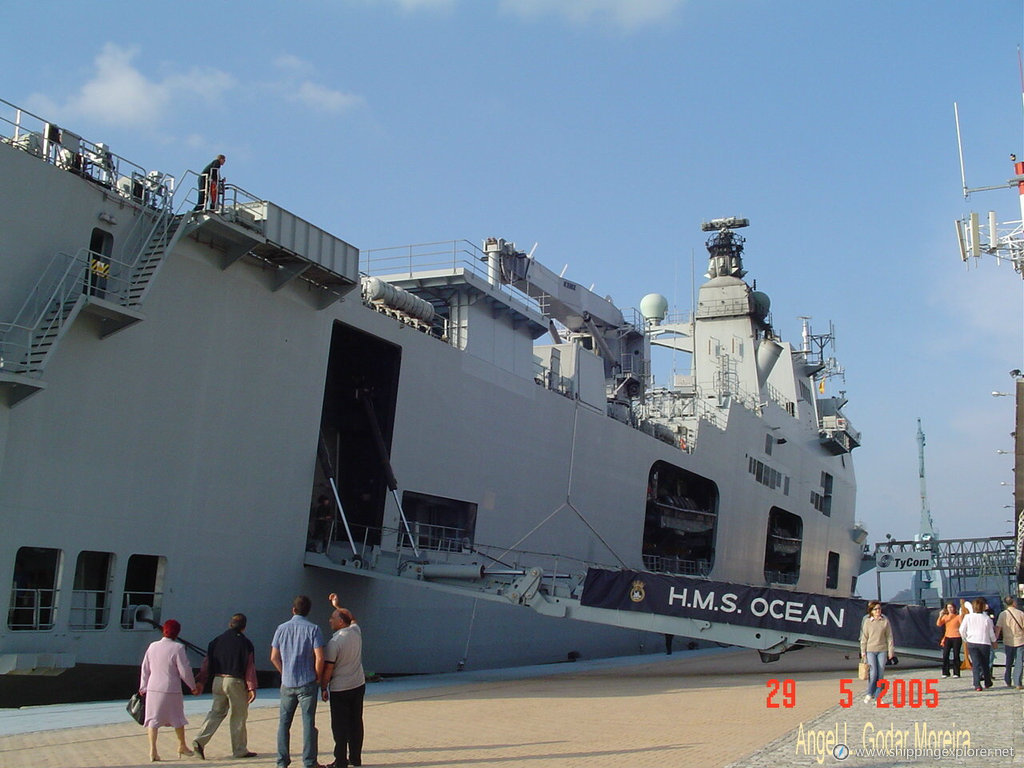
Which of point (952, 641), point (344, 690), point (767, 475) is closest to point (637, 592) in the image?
point (952, 641)

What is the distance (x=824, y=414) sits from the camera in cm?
4069

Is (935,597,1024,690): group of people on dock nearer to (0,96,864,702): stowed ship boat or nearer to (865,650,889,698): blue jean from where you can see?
(865,650,889,698): blue jean

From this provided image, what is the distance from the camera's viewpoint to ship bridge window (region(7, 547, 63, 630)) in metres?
11.3

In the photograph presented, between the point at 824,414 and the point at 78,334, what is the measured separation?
34578 millimetres

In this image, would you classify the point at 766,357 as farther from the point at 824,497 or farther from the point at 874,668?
the point at 874,668

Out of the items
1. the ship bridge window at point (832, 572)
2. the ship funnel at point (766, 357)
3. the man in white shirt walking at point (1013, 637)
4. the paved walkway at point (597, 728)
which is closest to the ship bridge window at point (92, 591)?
the paved walkway at point (597, 728)

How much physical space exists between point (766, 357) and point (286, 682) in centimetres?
3133

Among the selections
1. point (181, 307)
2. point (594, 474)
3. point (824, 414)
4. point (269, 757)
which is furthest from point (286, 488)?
point (824, 414)

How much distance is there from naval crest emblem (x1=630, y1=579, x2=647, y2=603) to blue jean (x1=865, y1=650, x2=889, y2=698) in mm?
5415

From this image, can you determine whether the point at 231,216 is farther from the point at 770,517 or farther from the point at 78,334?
the point at 770,517

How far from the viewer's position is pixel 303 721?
696 centimetres

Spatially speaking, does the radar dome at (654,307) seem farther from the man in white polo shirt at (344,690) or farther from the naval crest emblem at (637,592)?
the man in white polo shirt at (344,690)

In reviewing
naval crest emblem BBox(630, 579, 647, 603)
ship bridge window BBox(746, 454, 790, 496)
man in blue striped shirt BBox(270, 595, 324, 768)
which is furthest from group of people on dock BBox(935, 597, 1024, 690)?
ship bridge window BBox(746, 454, 790, 496)

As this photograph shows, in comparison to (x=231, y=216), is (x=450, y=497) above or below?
below
